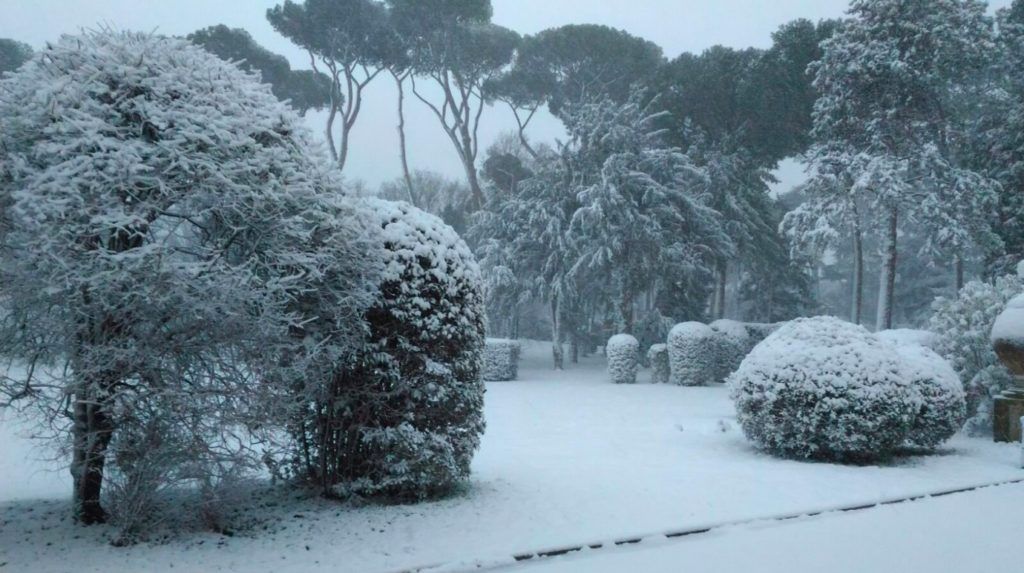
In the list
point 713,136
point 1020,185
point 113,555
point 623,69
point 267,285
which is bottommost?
point 113,555

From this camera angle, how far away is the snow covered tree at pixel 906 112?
59.1 feet

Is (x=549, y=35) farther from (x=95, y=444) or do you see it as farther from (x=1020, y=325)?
(x=95, y=444)

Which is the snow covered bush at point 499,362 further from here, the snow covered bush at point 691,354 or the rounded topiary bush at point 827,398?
the rounded topiary bush at point 827,398

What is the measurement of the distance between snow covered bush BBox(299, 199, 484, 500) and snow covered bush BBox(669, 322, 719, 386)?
1280 cm

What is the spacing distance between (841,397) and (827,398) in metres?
0.14

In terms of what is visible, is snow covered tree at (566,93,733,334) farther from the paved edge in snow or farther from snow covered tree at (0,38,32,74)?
the paved edge in snow

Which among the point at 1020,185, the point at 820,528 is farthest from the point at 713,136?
the point at 820,528

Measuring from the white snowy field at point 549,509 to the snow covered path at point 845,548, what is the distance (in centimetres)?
3

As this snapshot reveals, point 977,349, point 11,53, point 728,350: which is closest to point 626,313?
point 728,350

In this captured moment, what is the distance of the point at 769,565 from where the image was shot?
4078 millimetres

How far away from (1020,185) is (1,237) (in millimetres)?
21361

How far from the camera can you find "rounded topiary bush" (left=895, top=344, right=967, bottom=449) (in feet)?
24.8

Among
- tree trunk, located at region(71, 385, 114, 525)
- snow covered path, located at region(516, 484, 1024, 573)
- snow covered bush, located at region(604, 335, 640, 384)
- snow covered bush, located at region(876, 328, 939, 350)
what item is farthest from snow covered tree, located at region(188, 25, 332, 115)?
snow covered path, located at region(516, 484, 1024, 573)

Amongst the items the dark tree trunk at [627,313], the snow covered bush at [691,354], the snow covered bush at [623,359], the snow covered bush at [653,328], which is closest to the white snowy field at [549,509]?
the snow covered bush at [691,354]
